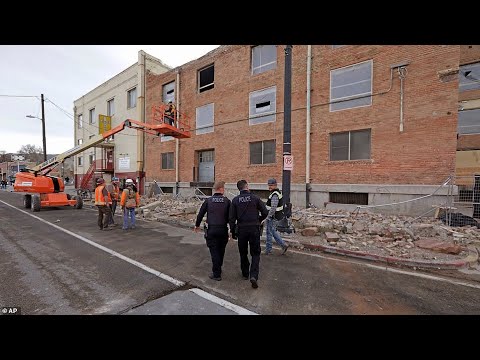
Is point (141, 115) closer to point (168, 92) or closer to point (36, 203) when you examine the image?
Answer: point (168, 92)

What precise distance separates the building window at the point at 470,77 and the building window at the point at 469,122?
173cm

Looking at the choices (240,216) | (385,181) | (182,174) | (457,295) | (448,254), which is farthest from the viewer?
(182,174)

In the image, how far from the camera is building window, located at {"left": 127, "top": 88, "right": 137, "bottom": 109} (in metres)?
23.1

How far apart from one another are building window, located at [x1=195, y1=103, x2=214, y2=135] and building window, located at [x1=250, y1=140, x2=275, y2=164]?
411 cm

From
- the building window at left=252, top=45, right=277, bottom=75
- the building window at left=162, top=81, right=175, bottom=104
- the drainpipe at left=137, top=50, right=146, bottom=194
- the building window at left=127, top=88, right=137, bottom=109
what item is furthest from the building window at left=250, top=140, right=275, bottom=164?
the building window at left=127, top=88, right=137, bottom=109

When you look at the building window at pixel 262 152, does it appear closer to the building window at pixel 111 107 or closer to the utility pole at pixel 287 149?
the utility pole at pixel 287 149

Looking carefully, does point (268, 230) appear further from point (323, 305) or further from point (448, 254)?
point (448, 254)

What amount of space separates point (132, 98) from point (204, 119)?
9.88 m

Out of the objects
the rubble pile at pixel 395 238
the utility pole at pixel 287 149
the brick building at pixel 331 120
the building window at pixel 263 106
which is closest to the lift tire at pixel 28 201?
the brick building at pixel 331 120

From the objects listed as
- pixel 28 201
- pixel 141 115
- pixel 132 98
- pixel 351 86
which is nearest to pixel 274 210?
pixel 351 86
